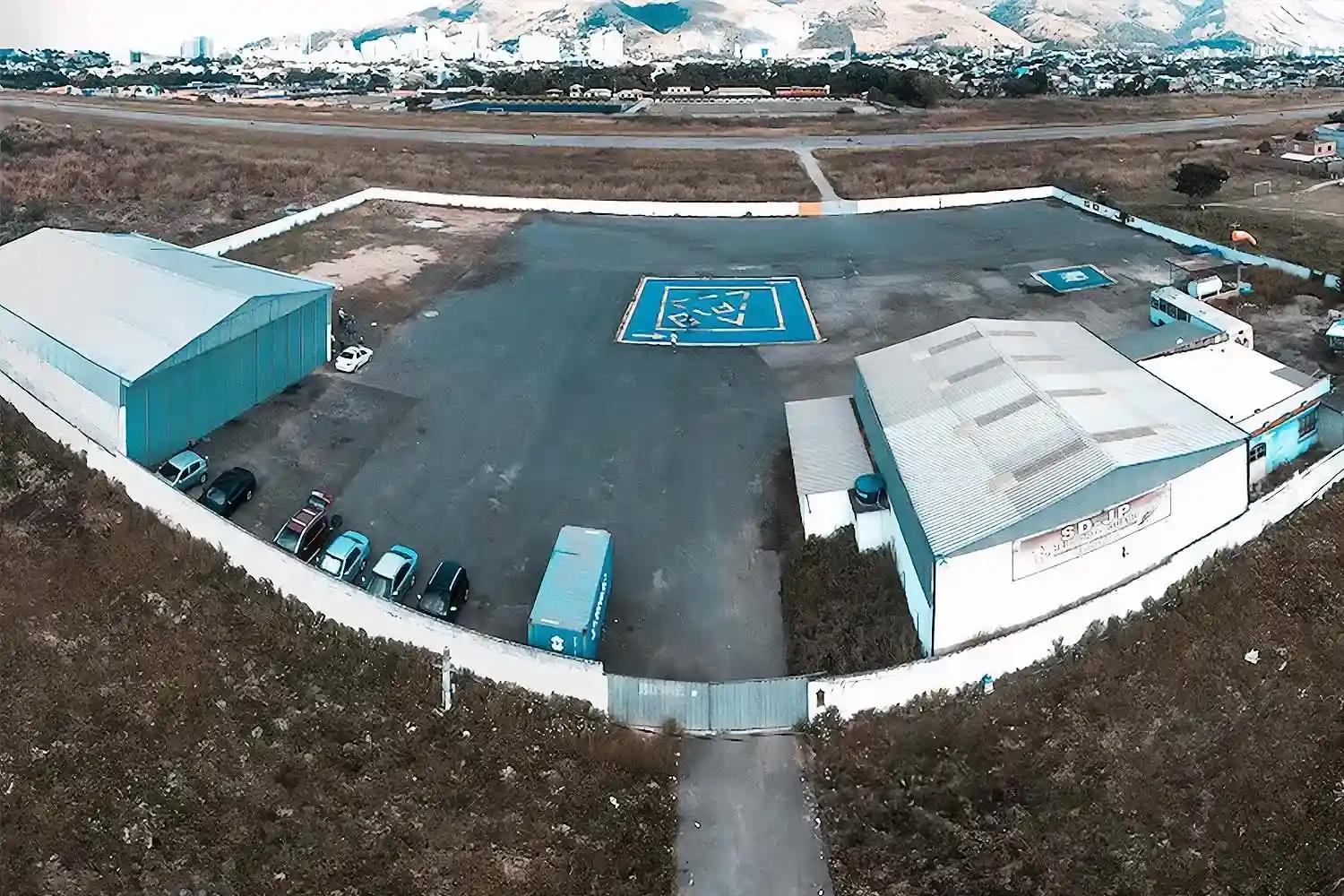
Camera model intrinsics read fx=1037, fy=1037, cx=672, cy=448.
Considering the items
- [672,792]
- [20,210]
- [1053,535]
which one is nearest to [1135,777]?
[1053,535]

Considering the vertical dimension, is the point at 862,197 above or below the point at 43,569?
above

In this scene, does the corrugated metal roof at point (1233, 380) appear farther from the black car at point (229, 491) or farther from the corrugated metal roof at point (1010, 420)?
the black car at point (229, 491)

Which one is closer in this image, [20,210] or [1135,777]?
[1135,777]

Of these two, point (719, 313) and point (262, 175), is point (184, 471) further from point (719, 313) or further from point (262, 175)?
point (262, 175)

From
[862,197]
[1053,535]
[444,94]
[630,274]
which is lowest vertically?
[1053,535]

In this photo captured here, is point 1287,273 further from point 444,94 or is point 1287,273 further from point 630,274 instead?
point 444,94

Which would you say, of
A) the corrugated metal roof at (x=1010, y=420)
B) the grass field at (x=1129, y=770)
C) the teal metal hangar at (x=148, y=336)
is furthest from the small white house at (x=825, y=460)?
the teal metal hangar at (x=148, y=336)

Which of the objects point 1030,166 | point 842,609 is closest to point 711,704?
point 842,609
